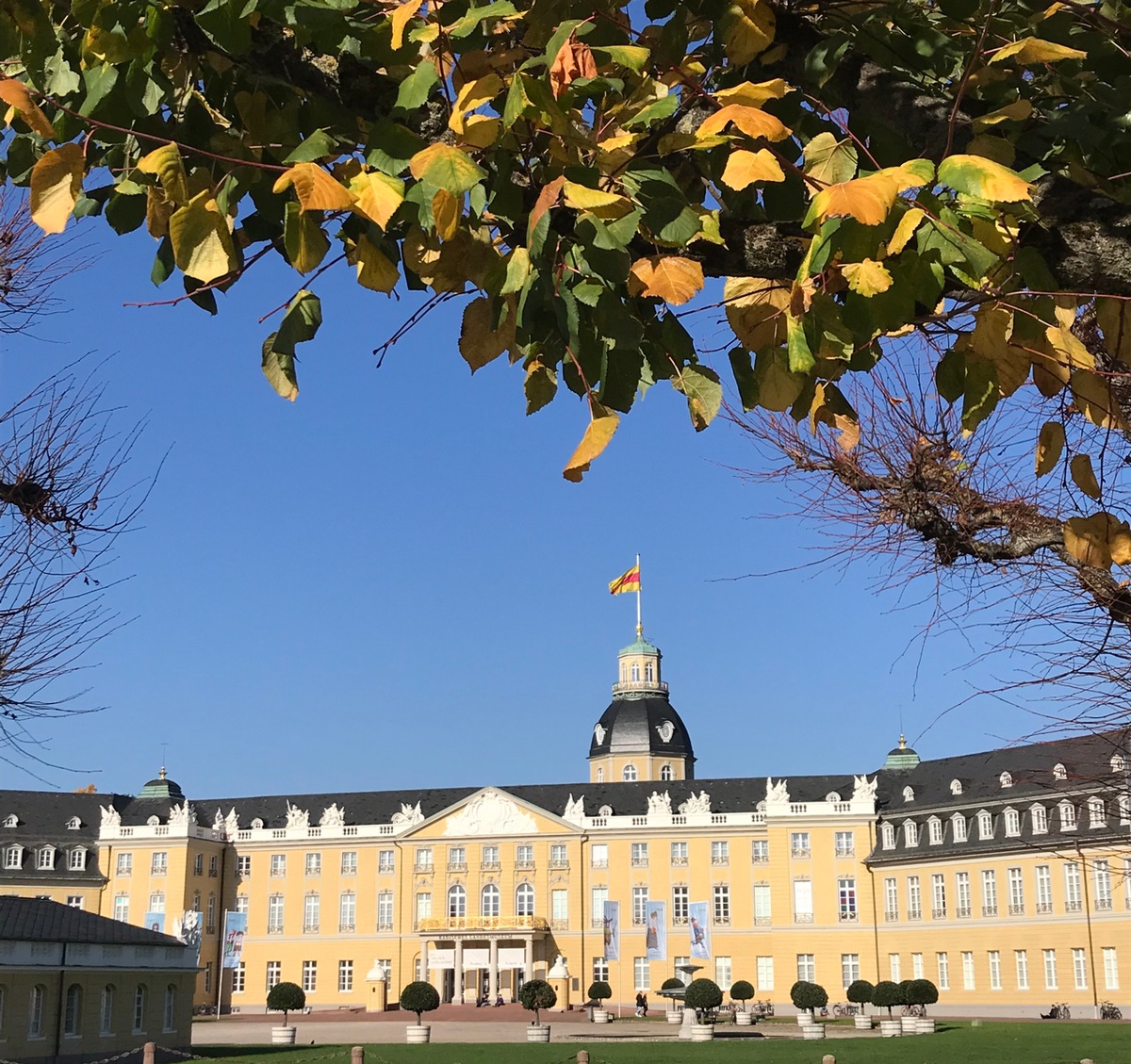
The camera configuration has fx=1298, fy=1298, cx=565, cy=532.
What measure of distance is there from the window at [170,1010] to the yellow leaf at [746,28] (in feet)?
129

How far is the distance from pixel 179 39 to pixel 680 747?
262 ft

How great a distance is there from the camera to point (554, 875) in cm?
6731

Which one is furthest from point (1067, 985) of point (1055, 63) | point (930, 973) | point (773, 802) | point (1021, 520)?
point (1055, 63)

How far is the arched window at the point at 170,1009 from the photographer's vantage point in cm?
3738

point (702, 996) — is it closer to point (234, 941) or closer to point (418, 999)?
point (418, 999)

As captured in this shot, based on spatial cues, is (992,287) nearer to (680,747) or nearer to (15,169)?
(15,169)

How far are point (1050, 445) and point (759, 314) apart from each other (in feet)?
3.49

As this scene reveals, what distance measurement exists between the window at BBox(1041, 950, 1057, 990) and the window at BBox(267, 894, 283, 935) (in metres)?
38.9

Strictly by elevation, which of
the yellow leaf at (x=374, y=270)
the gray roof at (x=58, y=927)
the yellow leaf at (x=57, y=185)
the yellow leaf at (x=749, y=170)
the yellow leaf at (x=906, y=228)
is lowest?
the gray roof at (x=58, y=927)

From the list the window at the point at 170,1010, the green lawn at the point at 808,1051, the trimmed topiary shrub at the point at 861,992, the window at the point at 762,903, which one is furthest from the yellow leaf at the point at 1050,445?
the window at the point at 762,903

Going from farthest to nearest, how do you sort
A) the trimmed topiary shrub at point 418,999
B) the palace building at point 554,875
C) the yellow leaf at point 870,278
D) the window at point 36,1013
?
the palace building at point 554,875
the trimmed topiary shrub at point 418,999
the window at point 36,1013
the yellow leaf at point 870,278

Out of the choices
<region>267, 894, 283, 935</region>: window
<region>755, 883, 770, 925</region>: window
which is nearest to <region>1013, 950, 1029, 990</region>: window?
<region>755, 883, 770, 925</region>: window

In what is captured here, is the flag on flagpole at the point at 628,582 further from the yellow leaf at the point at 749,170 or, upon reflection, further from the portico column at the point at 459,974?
the yellow leaf at the point at 749,170

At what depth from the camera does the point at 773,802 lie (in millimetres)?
65250
